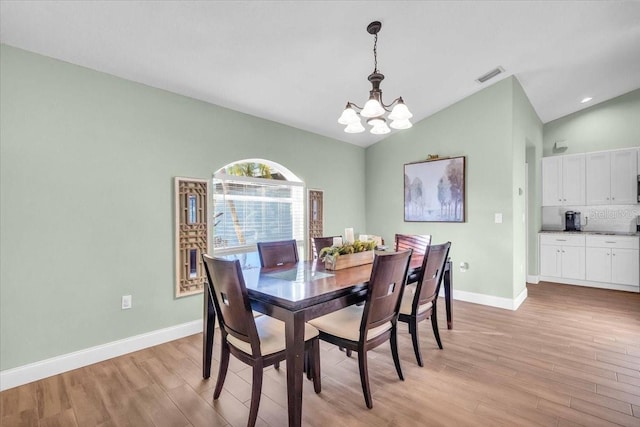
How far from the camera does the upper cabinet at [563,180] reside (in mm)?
4957

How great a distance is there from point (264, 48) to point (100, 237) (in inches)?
81.7

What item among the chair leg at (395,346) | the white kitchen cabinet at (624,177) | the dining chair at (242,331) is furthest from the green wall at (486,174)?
the dining chair at (242,331)

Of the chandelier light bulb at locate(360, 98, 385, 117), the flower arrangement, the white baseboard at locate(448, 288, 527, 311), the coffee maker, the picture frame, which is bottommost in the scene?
the white baseboard at locate(448, 288, 527, 311)

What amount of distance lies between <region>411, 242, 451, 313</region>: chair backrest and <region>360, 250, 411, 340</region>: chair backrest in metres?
0.34

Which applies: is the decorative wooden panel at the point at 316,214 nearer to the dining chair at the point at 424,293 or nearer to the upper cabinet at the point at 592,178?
the dining chair at the point at 424,293

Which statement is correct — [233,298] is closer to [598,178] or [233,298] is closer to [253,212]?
[253,212]

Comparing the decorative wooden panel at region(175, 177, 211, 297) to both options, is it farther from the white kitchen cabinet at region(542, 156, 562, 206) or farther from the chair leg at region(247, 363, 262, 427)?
the white kitchen cabinet at region(542, 156, 562, 206)

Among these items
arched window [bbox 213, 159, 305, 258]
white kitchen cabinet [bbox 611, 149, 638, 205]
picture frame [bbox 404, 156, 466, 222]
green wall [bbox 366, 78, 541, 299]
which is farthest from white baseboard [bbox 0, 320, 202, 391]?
white kitchen cabinet [bbox 611, 149, 638, 205]

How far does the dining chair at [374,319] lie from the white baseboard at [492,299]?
2382 millimetres

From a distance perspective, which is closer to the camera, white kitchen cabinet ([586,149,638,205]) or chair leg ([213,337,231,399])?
chair leg ([213,337,231,399])

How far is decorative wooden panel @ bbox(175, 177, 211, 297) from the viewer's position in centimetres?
295

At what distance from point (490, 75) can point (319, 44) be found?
2.30 m

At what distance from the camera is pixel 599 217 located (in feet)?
16.6

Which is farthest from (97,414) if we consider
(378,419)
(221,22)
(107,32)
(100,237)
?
(221,22)
